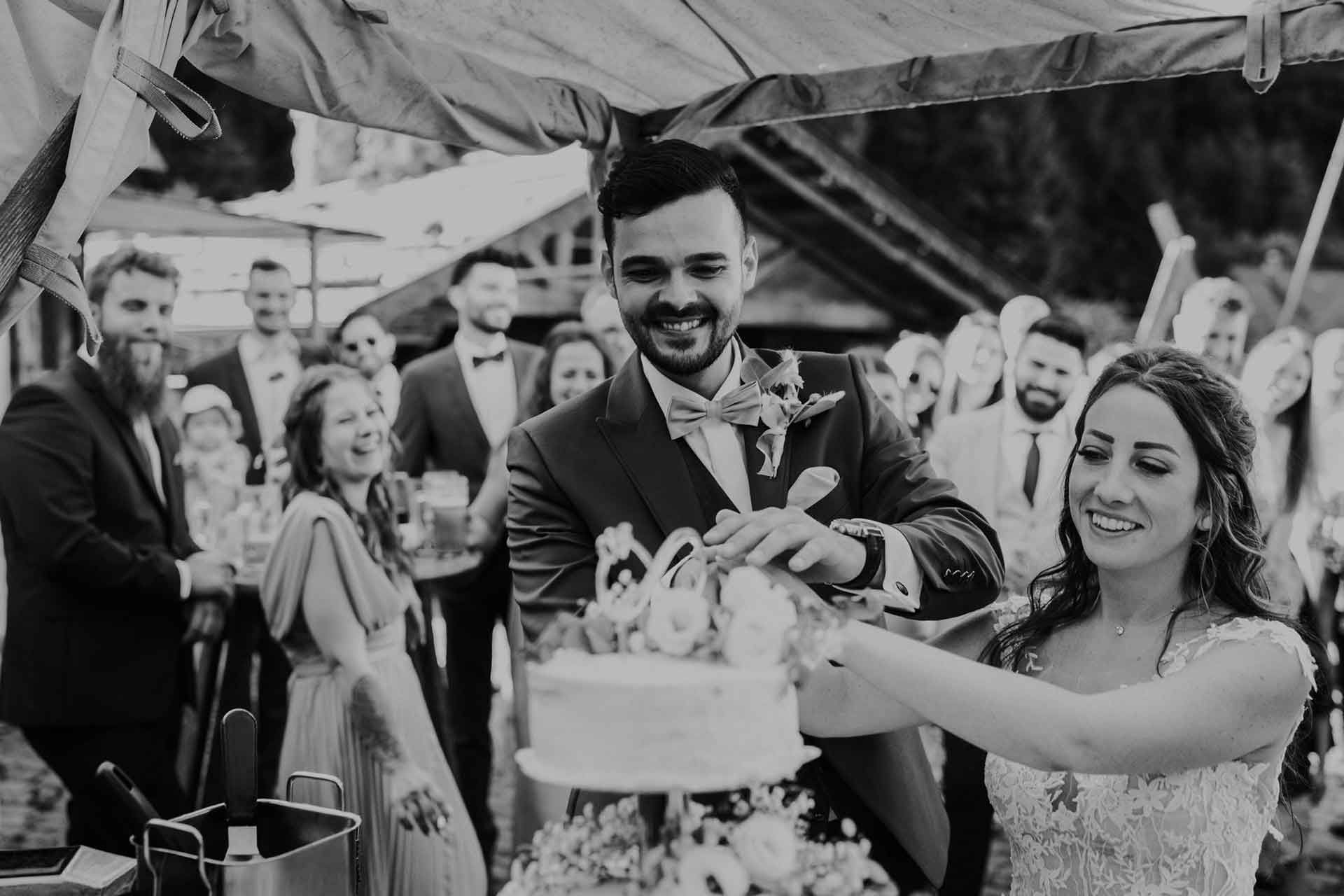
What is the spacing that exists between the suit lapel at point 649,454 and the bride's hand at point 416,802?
1766 mm

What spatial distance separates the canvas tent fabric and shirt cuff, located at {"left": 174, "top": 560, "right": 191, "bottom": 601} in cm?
182

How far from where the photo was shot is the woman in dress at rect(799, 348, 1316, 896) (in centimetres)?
247

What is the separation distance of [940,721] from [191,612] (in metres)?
3.18

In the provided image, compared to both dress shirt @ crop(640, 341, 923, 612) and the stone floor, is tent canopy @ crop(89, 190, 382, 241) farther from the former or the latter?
dress shirt @ crop(640, 341, 923, 612)

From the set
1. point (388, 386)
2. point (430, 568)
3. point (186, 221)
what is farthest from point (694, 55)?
point (186, 221)

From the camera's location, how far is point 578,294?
11.3m

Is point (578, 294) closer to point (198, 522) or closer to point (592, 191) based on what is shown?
point (198, 522)

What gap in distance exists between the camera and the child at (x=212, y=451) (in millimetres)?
5812

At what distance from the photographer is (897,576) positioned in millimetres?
2473

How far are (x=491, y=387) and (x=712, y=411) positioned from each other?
3.76 meters

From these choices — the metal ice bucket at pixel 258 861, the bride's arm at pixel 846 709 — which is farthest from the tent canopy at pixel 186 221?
the bride's arm at pixel 846 709

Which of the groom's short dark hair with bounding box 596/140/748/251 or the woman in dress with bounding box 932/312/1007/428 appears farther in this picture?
the woman in dress with bounding box 932/312/1007/428


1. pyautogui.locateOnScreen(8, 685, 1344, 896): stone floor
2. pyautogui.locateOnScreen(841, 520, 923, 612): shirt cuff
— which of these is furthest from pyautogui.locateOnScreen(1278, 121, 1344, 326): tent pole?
pyautogui.locateOnScreen(841, 520, 923, 612): shirt cuff

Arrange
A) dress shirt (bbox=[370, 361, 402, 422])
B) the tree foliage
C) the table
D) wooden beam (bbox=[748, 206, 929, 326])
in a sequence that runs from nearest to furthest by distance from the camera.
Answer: the table, dress shirt (bbox=[370, 361, 402, 422]), wooden beam (bbox=[748, 206, 929, 326]), the tree foliage
